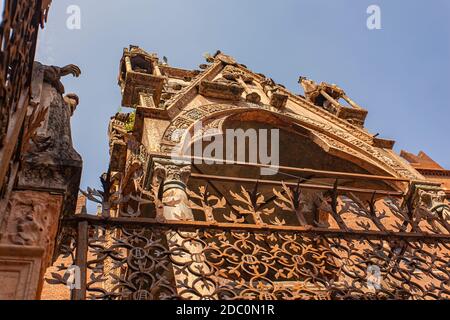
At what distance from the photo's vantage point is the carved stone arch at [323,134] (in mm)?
9586

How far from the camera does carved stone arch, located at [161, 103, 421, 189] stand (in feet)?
31.4

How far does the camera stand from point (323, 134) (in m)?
10.9

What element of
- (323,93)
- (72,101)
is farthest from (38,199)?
(323,93)

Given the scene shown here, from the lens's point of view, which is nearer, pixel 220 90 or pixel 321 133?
pixel 321 133

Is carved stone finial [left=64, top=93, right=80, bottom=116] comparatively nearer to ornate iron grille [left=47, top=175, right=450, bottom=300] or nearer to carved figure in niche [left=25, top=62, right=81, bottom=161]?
carved figure in niche [left=25, top=62, right=81, bottom=161]

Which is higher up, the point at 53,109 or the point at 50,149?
the point at 53,109

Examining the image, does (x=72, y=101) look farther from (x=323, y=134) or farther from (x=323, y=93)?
(x=323, y=93)

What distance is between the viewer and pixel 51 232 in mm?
3541

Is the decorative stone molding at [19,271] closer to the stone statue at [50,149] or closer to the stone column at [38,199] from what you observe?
the stone column at [38,199]

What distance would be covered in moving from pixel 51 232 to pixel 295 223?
337 inches

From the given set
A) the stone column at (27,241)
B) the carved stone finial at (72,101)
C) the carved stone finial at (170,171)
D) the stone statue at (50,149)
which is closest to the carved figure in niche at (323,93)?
the carved stone finial at (170,171)

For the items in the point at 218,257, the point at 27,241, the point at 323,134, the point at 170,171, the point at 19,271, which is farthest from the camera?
the point at 323,134
